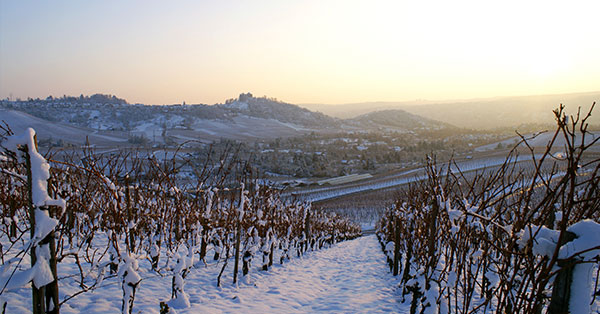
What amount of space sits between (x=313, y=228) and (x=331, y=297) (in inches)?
324

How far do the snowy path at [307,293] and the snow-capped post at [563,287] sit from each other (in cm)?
394

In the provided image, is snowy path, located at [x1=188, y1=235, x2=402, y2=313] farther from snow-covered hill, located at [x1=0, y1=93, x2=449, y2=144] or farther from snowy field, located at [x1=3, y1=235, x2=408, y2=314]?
snow-covered hill, located at [x1=0, y1=93, x2=449, y2=144]

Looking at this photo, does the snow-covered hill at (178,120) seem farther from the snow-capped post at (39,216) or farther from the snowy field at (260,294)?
the snow-capped post at (39,216)

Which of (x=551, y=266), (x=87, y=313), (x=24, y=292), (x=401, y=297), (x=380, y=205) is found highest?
(x=551, y=266)

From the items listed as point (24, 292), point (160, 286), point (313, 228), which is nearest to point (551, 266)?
point (24, 292)

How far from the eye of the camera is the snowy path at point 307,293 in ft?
16.3

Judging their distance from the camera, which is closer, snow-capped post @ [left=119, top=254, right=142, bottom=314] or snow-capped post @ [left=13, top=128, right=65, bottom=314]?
snow-capped post @ [left=13, top=128, right=65, bottom=314]

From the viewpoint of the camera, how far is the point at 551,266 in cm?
143

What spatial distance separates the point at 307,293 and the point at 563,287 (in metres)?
5.17

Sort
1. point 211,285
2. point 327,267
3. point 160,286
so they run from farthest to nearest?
point 327,267, point 211,285, point 160,286

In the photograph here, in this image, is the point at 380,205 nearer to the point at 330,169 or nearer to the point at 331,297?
the point at 330,169

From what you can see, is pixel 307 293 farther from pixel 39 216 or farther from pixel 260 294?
pixel 39 216

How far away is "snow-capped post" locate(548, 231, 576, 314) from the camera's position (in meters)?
1.42

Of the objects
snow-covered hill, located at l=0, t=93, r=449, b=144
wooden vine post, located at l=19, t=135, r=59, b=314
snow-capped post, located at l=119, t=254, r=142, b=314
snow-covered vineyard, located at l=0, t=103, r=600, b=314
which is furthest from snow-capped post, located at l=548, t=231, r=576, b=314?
snow-covered hill, located at l=0, t=93, r=449, b=144
